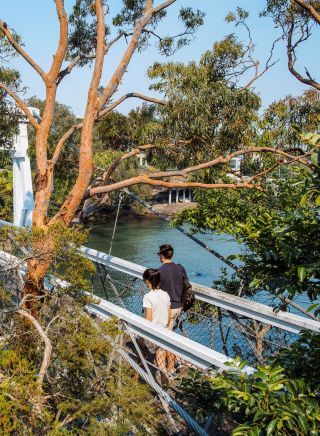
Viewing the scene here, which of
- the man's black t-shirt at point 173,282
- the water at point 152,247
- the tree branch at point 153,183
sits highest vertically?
the tree branch at point 153,183

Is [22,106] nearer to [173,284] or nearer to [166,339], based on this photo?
[173,284]

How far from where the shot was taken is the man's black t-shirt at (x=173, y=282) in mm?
4328

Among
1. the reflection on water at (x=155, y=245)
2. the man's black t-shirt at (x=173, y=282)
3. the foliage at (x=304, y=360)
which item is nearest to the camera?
the foliage at (x=304, y=360)

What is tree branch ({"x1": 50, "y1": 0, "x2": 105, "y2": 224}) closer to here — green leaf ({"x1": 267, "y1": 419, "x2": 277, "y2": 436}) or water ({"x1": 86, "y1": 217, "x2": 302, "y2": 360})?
water ({"x1": 86, "y1": 217, "x2": 302, "y2": 360})

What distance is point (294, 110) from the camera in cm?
732

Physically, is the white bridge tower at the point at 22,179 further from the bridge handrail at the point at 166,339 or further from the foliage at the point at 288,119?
the bridge handrail at the point at 166,339

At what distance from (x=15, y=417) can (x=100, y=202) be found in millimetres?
5291

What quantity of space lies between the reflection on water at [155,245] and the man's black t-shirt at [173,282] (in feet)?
39.5

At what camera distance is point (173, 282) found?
433 centimetres

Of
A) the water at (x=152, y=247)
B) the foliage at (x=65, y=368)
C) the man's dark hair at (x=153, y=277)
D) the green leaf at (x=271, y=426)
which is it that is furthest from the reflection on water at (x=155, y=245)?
the green leaf at (x=271, y=426)

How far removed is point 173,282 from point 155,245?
69.7 feet

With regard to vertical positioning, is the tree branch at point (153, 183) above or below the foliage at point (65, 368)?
above

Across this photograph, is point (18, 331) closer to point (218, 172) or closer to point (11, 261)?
point (11, 261)

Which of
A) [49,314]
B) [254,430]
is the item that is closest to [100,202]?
[49,314]
